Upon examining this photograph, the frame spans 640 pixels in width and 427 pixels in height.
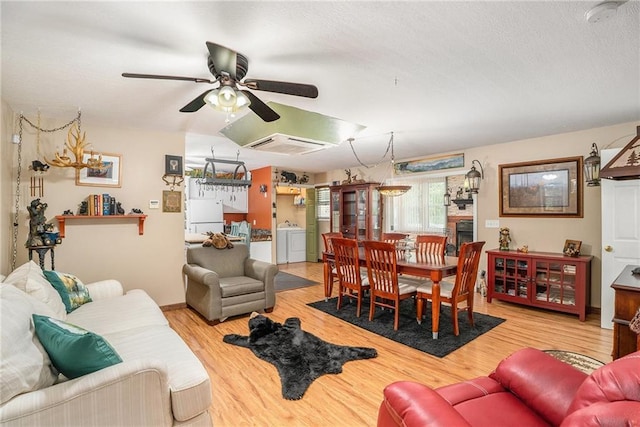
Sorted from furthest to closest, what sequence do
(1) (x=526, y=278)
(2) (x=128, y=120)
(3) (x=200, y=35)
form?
1. (1) (x=526, y=278)
2. (2) (x=128, y=120)
3. (3) (x=200, y=35)

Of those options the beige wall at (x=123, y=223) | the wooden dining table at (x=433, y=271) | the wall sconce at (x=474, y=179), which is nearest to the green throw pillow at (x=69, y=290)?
the beige wall at (x=123, y=223)

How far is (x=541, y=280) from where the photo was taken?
398 centimetres

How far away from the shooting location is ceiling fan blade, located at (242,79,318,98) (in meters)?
1.91

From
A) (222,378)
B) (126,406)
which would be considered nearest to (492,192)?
(222,378)

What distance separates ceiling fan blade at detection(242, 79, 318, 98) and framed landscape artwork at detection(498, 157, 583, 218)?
388cm

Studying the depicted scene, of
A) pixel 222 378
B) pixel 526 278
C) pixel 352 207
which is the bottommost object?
pixel 222 378

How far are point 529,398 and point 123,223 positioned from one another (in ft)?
13.9

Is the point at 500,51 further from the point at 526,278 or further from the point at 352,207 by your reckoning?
the point at 352,207

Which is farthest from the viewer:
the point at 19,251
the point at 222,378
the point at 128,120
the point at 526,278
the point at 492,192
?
the point at 492,192

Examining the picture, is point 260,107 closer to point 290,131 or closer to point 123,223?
point 290,131

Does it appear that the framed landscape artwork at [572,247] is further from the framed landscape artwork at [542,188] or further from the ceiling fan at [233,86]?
the ceiling fan at [233,86]

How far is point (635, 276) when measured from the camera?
2443mm

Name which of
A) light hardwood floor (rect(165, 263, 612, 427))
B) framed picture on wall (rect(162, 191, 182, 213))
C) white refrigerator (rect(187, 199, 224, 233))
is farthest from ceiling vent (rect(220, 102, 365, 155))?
white refrigerator (rect(187, 199, 224, 233))

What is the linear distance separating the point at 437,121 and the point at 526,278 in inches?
96.0
